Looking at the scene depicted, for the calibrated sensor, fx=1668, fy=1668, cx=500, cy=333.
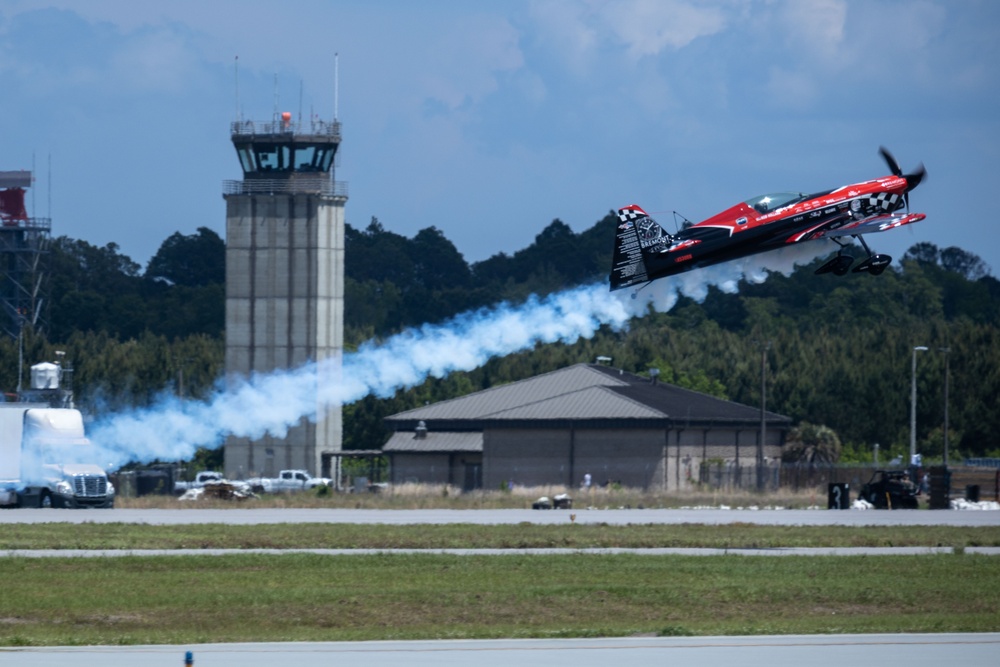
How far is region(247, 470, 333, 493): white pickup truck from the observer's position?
104 m

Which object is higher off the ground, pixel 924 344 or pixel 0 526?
pixel 924 344

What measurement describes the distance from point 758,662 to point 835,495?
48.2m

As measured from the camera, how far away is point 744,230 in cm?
4528

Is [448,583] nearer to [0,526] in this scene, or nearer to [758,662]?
[758,662]

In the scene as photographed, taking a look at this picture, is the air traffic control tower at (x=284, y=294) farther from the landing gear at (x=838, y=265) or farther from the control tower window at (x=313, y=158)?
the landing gear at (x=838, y=265)

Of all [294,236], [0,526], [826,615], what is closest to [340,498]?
[0,526]

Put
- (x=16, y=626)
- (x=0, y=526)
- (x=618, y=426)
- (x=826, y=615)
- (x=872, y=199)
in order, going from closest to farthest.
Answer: (x=16, y=626), (x=826, y=615), (x=872, y=199), (x=0, y=526), (x=618, y=426)

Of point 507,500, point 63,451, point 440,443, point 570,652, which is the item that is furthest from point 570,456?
point 570,652

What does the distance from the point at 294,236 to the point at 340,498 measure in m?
37.3

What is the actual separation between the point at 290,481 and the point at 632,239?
215ft

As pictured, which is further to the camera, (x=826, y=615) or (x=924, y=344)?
(x=924, y=344)

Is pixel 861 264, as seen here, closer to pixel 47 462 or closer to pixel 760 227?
pixel 760 227

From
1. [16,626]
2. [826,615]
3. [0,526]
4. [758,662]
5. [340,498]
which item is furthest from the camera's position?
[340,498]

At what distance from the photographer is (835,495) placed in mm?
72625
